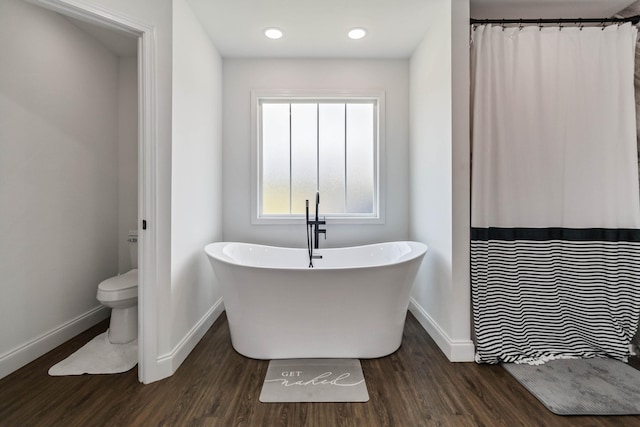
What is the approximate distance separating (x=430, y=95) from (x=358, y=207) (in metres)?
1.28

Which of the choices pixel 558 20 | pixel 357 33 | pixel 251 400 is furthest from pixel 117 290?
pixel 558 20

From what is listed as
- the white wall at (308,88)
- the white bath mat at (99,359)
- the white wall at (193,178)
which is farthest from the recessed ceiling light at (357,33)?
the white bath mat at (99,359)

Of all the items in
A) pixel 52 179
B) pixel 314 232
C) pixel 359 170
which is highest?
pixel 359 170

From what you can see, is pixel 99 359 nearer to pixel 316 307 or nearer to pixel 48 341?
pixel 48 341

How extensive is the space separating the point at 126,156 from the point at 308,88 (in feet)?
6.41

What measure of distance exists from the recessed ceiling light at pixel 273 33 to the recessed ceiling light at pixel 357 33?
2.00 ft

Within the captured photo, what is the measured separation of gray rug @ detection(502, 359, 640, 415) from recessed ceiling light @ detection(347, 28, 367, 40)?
2.82 m

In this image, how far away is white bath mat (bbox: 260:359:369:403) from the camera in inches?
67.2

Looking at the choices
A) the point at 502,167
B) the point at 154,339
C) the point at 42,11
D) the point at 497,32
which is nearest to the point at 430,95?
the point at 497,32

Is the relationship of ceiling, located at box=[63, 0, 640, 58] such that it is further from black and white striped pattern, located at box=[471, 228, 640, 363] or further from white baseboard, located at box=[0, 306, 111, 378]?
white baseboard, located at box=[0, 306, 111, 378]

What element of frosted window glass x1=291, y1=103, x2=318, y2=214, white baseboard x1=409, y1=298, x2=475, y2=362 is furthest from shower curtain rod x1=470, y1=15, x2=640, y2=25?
white baseboard x1=409, y1=298, x2=475, y2=362

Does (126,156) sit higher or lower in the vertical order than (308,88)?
lower

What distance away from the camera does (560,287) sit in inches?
83.8

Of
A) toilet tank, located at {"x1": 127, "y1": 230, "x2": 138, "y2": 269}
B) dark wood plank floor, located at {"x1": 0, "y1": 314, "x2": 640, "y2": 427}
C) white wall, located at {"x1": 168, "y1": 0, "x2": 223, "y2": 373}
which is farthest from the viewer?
toilet tank, located at {"x1": 127, "y1": 230, "x2": 138, "y2": 269}
